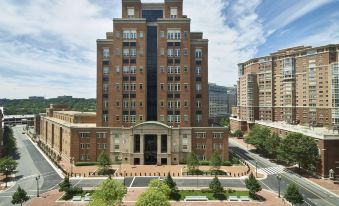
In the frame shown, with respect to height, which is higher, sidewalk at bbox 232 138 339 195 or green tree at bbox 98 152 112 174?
green tree at bbox 98 152 112 174

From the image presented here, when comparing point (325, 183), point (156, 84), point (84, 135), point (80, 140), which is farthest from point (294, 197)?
point (80, 140)

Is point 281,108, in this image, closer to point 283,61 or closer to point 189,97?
point 283,61

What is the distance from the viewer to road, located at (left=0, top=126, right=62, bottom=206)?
6134 cm

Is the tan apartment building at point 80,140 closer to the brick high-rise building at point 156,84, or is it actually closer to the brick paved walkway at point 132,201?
the brick high-rise building at point 156,84

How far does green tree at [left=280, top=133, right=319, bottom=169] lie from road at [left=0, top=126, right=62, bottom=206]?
6037 centimetres

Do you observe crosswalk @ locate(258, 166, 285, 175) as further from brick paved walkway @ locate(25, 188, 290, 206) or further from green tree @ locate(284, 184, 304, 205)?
green tree @ locate(284, 184, 304, 205)

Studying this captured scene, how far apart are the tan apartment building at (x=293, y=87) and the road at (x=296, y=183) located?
144 ft

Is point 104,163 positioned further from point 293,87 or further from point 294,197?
point 293,87

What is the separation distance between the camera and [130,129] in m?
86.2

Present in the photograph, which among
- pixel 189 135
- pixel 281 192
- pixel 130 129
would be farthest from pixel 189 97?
pixel 281 192

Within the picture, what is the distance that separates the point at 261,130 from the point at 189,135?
110ft

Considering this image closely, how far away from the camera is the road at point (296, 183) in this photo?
54562 millimetres

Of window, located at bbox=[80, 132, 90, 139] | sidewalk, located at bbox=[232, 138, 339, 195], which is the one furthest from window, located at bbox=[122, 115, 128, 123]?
sidewalk, located at bbox=[232, 138, 339, 195]

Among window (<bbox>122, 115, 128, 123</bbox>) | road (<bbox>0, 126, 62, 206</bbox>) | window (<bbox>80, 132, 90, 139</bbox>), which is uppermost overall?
window (<bbox>122, 115, 128, 123</bbox>)
